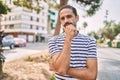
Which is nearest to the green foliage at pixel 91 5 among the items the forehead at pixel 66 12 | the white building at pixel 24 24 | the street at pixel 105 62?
the street at pixel 105 62

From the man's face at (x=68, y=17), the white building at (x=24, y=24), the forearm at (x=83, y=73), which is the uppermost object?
the white building at (x=24, y=24)

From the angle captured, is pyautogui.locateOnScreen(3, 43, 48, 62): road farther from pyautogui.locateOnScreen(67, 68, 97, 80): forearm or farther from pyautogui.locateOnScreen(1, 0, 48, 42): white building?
pyautogui.locateOnScreen(1, 0, 48, 42): white building

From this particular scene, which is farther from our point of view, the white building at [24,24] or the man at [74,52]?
the white building at [24,24]

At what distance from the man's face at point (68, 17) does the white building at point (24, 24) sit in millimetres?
69756

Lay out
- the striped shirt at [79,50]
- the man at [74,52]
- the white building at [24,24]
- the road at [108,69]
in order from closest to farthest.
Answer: the man at [74,52] < the striped shirt at [79,50] < the road at [108,69] < the white building at [24,24]

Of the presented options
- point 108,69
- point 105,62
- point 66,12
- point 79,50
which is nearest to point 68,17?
point 66,12

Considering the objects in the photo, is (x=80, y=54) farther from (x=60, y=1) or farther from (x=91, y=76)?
(x=60, y=1)

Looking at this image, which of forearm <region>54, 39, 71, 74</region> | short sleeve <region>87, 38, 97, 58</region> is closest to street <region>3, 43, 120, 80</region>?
short sleeve <region>87, 38, 97, 58</region>

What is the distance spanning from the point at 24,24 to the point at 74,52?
76.1 metres

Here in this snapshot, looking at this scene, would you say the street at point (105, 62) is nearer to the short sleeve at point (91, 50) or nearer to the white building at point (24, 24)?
the short sleeve at point (91, 50)

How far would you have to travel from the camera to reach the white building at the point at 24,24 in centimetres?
7750

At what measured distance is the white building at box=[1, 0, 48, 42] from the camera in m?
77.5

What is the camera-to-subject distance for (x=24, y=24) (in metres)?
78.4

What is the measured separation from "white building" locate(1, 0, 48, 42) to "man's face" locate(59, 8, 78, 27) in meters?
69.8
